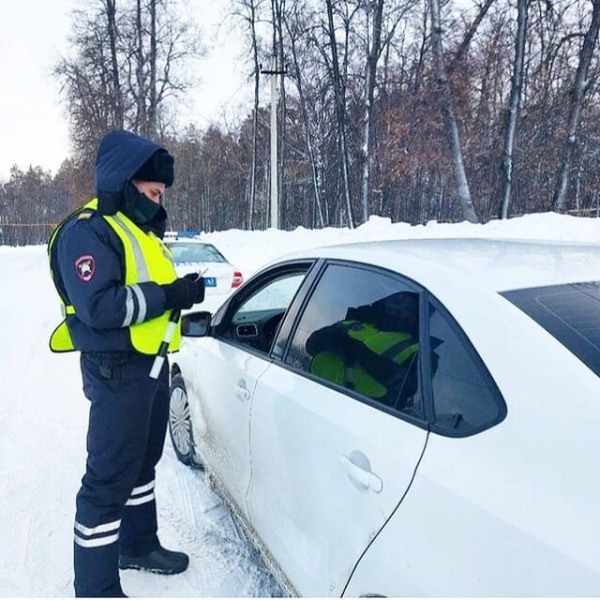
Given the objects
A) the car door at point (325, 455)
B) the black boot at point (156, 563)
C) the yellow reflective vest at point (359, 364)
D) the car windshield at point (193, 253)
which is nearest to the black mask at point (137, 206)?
the car door at point (325, 455)

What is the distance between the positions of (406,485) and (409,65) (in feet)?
77.2

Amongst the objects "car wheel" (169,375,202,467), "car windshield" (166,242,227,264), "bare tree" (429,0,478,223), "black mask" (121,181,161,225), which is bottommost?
"car wheel" (169,375,202,467)

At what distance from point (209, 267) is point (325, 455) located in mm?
6601

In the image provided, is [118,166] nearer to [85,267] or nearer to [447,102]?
[85,267]

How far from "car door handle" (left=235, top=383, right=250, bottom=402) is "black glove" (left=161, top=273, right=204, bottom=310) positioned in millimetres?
447

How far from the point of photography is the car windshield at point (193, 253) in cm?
831

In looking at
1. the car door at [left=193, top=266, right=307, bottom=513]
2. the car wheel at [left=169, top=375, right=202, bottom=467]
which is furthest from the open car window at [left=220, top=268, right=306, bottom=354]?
the car wheel at [left=169, top=375, right=202, bottom=467]

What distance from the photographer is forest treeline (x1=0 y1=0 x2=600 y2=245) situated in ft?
47.6

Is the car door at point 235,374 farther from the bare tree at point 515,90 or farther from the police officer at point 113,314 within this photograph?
the bare tree at point 515,90

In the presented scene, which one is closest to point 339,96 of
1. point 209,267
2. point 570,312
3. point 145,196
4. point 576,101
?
point 576,101

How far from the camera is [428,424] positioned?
1.30 m

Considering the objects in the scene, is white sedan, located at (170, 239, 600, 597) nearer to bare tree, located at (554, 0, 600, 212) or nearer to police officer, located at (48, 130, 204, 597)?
police officer, located at (48, 130, 204, 597)

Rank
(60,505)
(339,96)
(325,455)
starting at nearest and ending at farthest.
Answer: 1. (325,455)
2. (60,505)
3. (339,96)

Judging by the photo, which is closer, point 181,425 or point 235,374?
point 235,374
